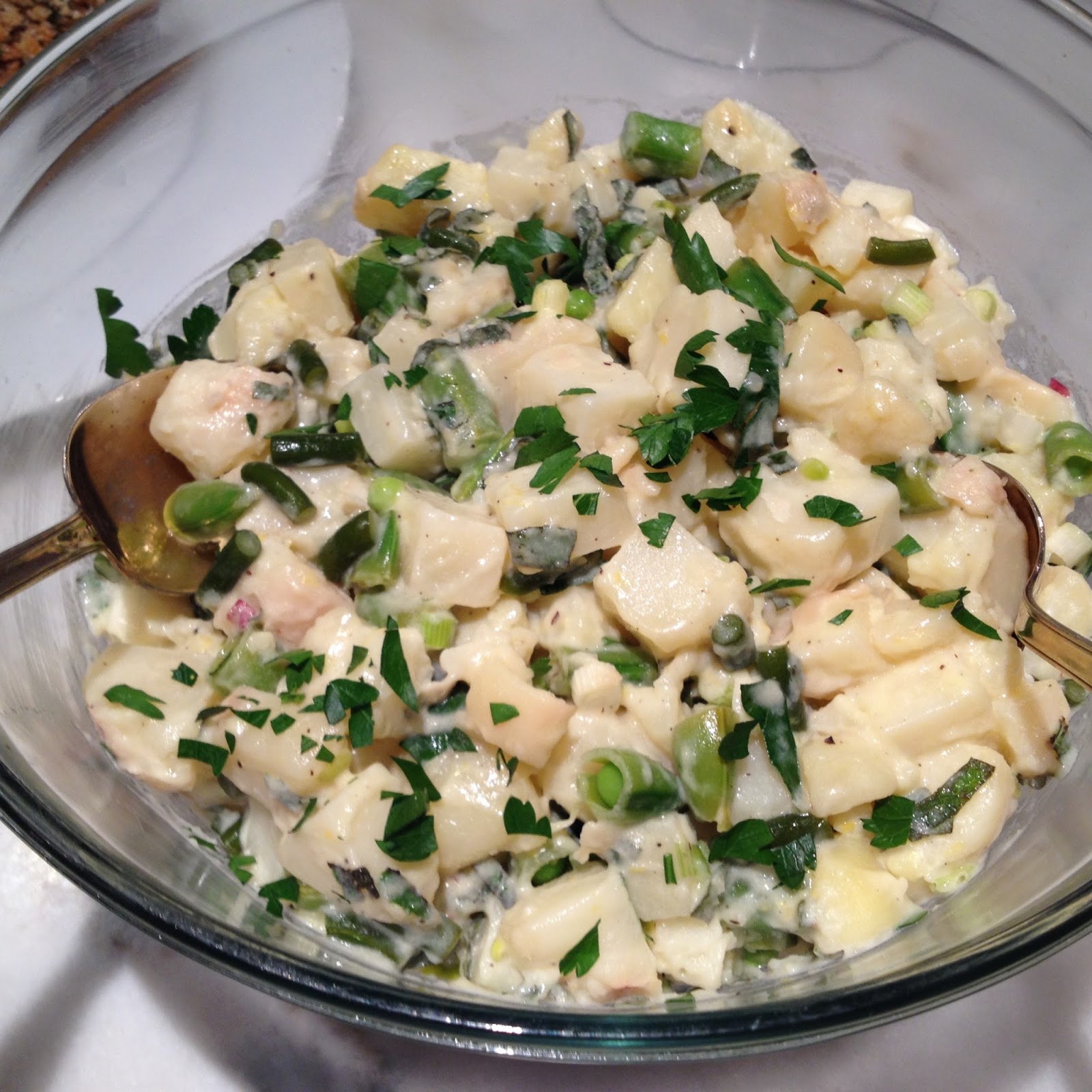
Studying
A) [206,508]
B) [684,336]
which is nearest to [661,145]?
[684,336]

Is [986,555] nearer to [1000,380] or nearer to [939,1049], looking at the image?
[1000,380]

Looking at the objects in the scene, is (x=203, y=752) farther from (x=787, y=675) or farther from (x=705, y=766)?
(x=787, y=675)

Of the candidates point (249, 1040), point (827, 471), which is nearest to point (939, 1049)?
point (827, 471)

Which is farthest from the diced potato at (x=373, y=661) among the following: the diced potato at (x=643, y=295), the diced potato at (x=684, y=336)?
the diced potato at (x=643, y=295)

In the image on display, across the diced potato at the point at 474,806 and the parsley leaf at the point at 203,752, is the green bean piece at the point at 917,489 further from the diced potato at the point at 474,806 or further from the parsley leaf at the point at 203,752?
the parsley leaf at the point at 203,752

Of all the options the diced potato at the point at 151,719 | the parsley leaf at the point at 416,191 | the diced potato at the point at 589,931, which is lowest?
the diced potato at the point at 589,931

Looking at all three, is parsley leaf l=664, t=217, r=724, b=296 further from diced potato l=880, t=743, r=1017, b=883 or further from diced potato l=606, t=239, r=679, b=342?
diced potato l=880, t=743, r=1017, b=883

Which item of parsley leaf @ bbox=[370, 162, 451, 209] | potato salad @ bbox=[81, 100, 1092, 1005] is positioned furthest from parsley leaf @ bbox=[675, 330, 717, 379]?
parsley leaf @ bbox=[370, 162, 451, 209]
